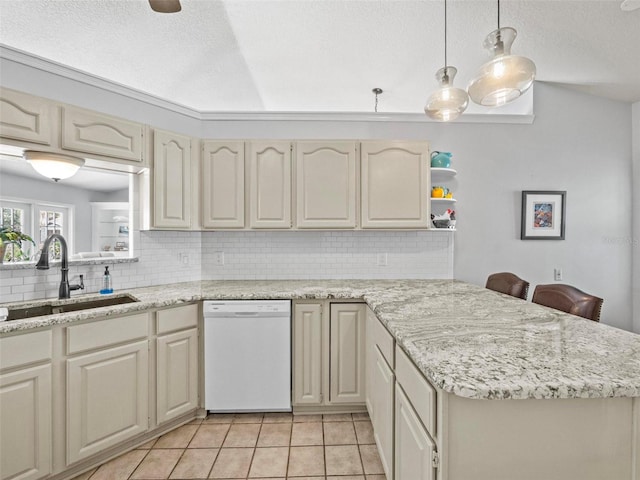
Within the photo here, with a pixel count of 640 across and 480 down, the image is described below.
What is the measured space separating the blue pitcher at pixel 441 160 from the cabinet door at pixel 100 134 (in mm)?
2403

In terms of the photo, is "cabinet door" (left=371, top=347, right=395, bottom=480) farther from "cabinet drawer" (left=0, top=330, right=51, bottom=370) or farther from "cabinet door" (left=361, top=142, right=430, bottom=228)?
"cabinet drawer" (left=0, top=330, right=51, bottom=370)

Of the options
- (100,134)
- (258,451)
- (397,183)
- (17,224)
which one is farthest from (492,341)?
(17,224)

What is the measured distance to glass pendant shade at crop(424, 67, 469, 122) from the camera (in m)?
1.67

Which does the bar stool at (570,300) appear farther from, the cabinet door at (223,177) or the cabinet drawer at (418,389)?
the cabinet door at (223,177)

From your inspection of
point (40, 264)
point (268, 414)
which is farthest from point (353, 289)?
point (40, 264)

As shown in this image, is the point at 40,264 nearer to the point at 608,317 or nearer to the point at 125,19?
the point at 125,19

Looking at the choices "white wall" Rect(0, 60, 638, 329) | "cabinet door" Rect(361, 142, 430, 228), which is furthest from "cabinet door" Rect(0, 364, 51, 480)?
"white wall" Rect(0, 60, 638, 329)

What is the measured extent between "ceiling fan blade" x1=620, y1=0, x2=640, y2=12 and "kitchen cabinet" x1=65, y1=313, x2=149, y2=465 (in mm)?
3484

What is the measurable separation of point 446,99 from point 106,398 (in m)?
2.53

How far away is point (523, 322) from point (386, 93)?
7.73 feet

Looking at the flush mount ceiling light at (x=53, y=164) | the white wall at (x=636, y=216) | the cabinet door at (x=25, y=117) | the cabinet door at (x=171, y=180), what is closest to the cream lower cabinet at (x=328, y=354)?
the cabinet door at (x=171, y=180)

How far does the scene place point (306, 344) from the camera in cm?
226

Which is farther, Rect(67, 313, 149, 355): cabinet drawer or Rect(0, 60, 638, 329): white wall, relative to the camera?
Rect(0, 60, 638, 329): white wall

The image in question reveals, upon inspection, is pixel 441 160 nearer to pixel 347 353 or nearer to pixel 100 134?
pixel 347 353
